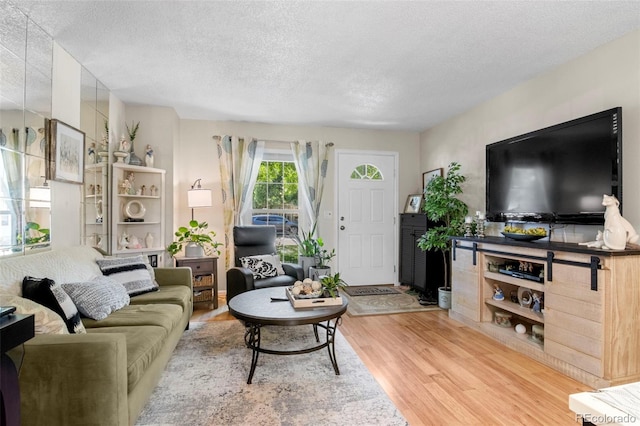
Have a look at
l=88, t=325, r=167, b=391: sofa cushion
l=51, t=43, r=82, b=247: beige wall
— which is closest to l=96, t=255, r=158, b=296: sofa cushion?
l=51, t=43, r=82, b=247: beige wall

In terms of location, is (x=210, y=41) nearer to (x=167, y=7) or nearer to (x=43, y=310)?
(x=167, y=7)

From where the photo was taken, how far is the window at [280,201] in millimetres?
4691

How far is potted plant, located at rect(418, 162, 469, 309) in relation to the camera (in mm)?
3785

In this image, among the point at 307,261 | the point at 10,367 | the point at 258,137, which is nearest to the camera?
the point at 10,367

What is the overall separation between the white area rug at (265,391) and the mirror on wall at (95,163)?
1.51m

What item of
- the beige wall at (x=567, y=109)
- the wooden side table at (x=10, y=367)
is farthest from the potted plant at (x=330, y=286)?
the beige wall at (x=567, y=109)

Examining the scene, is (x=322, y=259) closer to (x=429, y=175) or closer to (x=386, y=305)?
(x=386, y=305)

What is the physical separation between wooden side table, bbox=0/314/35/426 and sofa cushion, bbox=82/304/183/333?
820 millimetres

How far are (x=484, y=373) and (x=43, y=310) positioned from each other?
8.80 feet

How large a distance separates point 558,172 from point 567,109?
1.92ft

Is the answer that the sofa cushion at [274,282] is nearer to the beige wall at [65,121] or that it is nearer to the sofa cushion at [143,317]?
the sofa cushion at [143,317]

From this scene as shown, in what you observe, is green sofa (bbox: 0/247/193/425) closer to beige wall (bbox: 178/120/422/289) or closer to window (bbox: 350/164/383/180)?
beige wall (bbox: 178/120/422/289)

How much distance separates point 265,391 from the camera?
6.63 feet

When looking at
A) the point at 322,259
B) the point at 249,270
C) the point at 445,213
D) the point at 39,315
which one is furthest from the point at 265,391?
the point at 445,213
